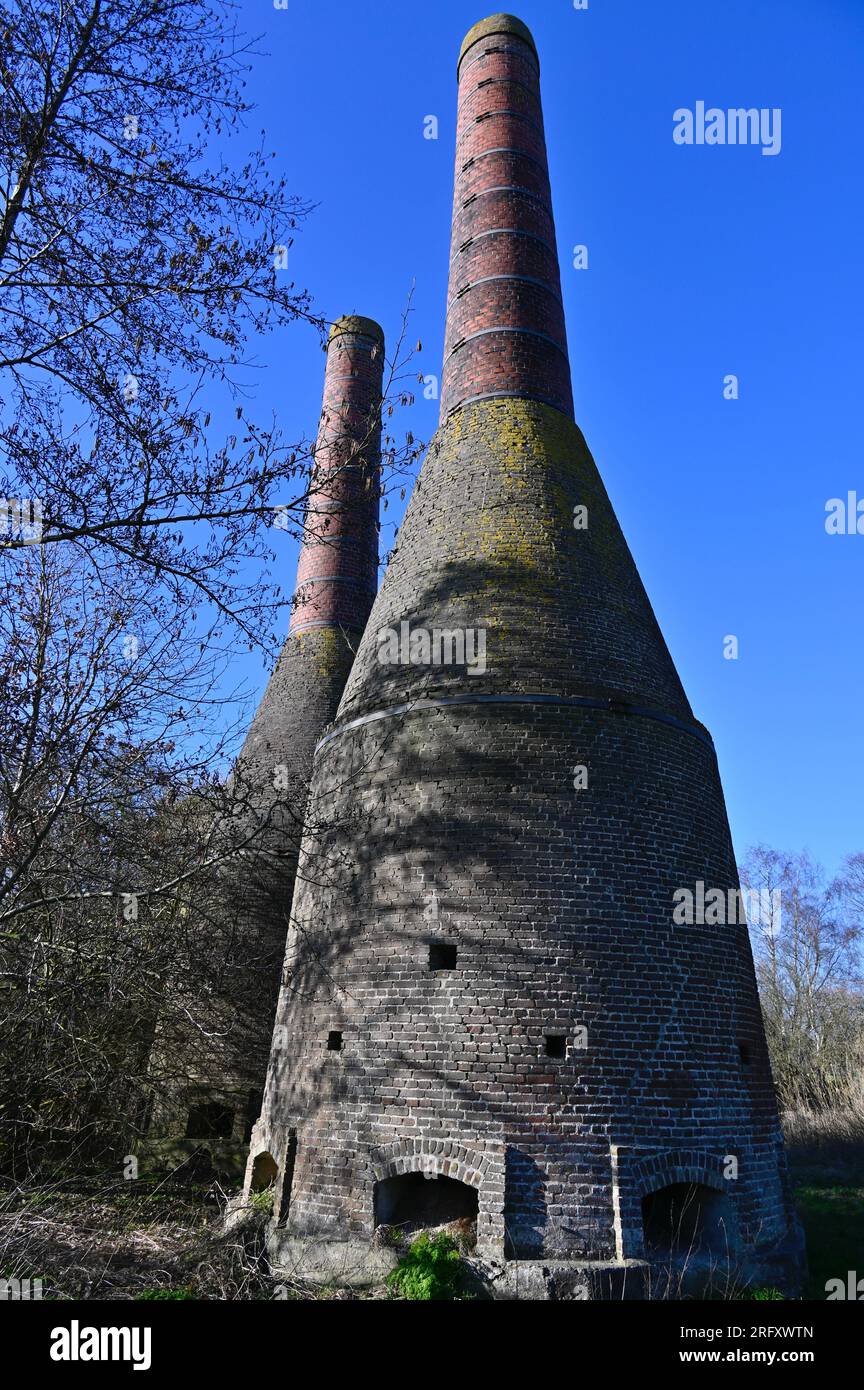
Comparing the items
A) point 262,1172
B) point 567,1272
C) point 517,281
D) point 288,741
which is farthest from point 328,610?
point 567,1272

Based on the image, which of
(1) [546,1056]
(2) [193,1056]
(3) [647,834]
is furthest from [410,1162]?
(2) [193,1056]

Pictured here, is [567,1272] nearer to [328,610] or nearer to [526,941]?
[526,941]

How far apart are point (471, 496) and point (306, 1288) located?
299 inches

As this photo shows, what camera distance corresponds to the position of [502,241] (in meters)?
11.8

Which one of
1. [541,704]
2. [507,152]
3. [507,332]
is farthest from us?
[507,152]

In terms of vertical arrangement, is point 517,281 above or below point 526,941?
above

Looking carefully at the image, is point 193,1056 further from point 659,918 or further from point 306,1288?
point 659,918

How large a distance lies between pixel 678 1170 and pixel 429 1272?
2015 mm

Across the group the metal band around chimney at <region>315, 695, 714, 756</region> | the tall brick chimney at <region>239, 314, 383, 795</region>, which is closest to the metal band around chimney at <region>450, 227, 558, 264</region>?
the tall brick chimney at <region>239, 314, 383, 795</region>

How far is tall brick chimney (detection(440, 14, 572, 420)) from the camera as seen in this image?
435 inches

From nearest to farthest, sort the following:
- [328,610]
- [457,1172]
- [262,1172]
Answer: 1. [457,1172]
2. [262,1172]
3. [328,610]

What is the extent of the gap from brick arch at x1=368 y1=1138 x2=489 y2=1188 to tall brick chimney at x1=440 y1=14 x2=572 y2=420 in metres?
8.41

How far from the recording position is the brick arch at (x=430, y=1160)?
626cm

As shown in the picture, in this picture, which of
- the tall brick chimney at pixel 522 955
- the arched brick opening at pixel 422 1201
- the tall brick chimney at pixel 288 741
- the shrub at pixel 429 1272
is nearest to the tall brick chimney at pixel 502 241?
the tall brick chimney at pixel 522 955
